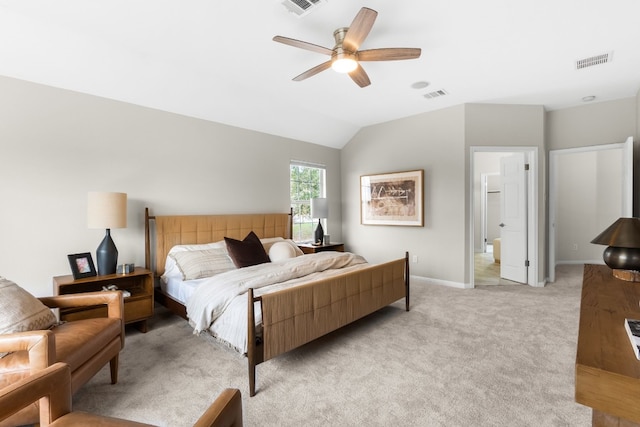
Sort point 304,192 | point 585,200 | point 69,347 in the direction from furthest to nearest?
1. point 585,200
2. point 304,192
3. point 69,347

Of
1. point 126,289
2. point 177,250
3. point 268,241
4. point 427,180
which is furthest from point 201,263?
point 427,180

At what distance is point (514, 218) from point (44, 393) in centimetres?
561

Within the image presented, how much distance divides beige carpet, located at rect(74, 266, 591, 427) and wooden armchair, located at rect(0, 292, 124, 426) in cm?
32

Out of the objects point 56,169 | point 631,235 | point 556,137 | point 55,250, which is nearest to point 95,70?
point 56,169

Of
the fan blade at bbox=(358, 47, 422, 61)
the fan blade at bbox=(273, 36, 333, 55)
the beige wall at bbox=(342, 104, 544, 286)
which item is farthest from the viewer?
the beige wall at bbox=(342, 104, 544, 286)

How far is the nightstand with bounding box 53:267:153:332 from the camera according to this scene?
2717 millimetres

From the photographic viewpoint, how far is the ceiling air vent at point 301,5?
216 cm

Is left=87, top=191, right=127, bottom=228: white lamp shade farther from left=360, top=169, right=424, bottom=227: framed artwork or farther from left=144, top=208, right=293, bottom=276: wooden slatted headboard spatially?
left=360, top=169, right=424, bottom=227: framed artwork

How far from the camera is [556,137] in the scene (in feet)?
15.7

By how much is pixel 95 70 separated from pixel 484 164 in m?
7.88

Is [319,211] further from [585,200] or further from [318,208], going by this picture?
[585,200]

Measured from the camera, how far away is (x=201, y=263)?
3281 mm

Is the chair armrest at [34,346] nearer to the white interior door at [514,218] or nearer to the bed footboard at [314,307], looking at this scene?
the bed footboard at [314,307]

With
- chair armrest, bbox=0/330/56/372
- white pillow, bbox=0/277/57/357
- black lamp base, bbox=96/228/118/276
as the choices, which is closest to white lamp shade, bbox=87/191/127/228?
black lamp base, bbox=96/228/118/276
